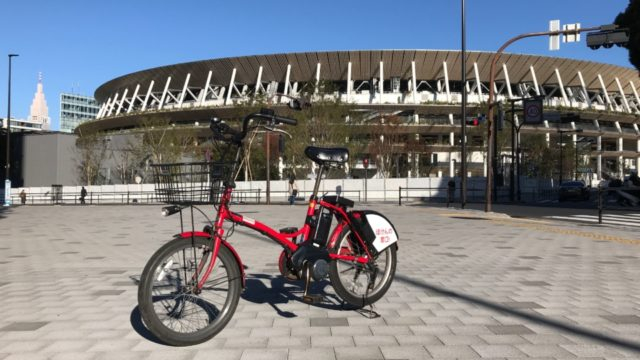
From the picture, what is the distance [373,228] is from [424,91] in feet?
194

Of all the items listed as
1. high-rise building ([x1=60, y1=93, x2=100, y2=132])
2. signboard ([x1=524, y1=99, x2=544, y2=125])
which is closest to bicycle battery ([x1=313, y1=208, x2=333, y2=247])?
signboard ([x1=524, y1=99, x2=544, y2=125])

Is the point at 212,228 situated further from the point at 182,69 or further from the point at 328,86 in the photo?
the point at 182,69

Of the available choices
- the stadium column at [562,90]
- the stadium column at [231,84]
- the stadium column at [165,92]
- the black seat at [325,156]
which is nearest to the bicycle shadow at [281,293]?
the black seat at [325,156]

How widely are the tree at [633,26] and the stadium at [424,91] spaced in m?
27.6

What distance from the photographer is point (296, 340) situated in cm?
333

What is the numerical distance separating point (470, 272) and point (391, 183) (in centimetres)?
3017

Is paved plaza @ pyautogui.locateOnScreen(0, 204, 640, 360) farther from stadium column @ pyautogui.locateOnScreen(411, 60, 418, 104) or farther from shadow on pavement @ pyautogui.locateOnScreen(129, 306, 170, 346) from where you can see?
stadium column @ pyautogui.locateOnScreen(411, 60, 418, 104)

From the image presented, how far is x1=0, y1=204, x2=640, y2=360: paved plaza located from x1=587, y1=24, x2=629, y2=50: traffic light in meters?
8.61

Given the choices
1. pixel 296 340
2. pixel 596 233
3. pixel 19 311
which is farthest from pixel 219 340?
pixel 596 233

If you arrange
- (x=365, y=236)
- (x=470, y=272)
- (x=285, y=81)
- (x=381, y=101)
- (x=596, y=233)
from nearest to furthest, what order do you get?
(x=365, y=236)
(x=470, y=272)
(x=596, y=233)
(x=381, y=101)
(x=285, y=81)

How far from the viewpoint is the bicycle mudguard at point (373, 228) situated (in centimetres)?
398

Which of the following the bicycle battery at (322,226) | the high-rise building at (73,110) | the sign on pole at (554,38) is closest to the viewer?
the bicycle battery at (322,226)

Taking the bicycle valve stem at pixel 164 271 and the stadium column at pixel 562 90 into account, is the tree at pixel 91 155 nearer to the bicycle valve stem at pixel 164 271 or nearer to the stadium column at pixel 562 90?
the bicycle valve stem at pixel 164 271

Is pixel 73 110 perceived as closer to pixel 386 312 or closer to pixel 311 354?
pixel 386 312
